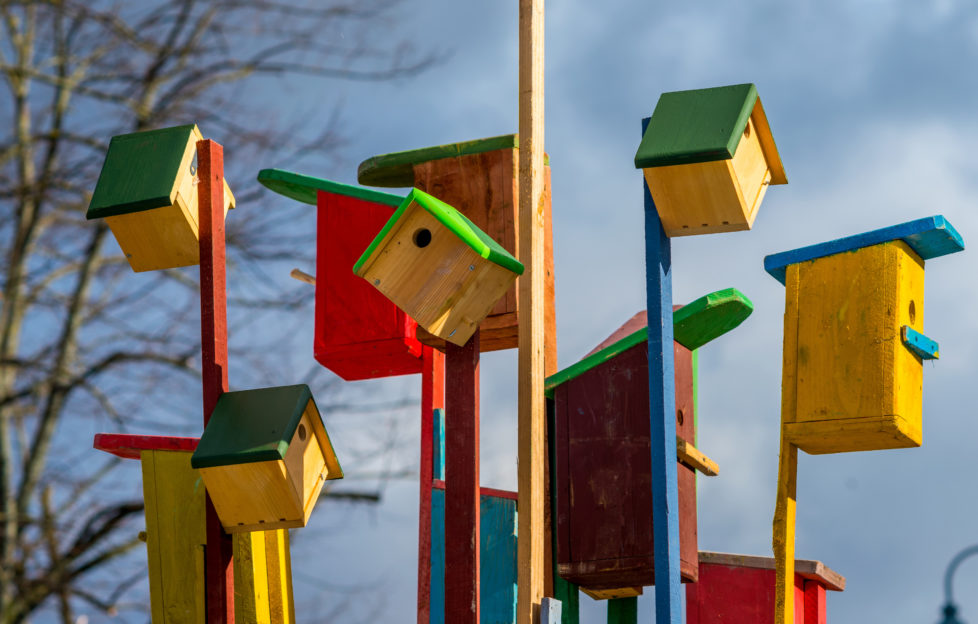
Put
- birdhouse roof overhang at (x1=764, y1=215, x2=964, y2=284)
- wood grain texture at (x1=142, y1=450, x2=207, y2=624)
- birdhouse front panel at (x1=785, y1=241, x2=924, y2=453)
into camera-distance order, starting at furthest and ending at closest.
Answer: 1. wood grain texture at (x1=142, y1=450, x2=207, y2=624)
2. birdhouse roof overhang at (x1=764, y1=215, x2=964, y2=284)
3. birdhouse front panel at (x1=785, y1=241, x2=924, y2=453)

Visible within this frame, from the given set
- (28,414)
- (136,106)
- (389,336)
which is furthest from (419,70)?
(389,336)

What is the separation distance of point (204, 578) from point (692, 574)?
1.69m

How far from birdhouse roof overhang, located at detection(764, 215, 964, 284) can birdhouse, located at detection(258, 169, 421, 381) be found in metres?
1.57

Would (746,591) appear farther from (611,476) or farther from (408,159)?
(408,159)

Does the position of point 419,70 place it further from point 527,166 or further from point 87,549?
point 527,166

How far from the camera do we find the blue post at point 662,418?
441cm

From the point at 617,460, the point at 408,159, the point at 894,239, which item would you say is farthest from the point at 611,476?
the point at 408,159

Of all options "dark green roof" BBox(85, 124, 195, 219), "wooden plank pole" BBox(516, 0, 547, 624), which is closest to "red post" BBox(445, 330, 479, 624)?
"wooden plank pole" BBox(516, 0, 547, 624)

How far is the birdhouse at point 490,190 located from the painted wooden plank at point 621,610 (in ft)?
3.29

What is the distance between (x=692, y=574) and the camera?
5.34 m

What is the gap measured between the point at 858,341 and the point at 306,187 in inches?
104

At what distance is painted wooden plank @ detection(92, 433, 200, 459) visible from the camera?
216 inches

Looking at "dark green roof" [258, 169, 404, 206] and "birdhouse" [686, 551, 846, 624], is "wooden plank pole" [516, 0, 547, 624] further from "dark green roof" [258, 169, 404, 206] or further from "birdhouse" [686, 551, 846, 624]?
"birdhouse" [686, 551, 846, 624]

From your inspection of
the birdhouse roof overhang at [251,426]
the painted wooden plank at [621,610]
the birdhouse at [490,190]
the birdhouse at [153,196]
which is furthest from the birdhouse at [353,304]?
the painted wooden plank at [621,610]
